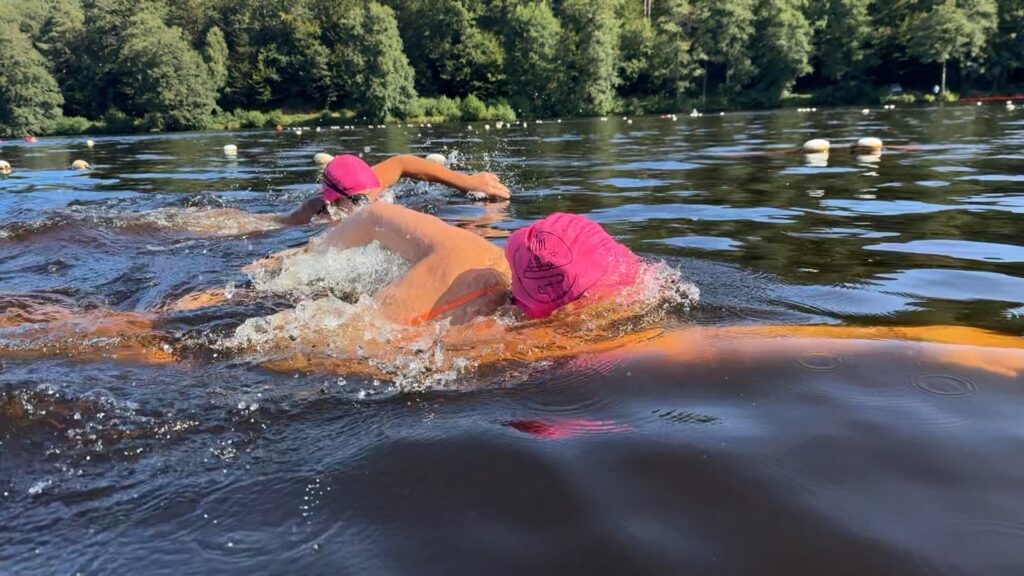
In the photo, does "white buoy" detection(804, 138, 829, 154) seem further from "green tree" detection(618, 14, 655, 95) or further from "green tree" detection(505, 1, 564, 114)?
"green tree" detection(618, 14, 655, 95)

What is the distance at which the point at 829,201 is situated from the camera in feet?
24.1

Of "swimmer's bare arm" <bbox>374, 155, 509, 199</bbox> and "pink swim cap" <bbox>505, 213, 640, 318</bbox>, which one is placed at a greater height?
"swimmer's bare arm" <bbox>374, 155, 509, 199</bbox>

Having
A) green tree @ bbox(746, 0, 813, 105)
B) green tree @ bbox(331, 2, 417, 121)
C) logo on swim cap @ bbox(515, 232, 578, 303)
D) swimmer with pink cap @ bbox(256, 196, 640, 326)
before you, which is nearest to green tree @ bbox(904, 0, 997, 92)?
green tree @ bbox(746, 0, 813, 105)

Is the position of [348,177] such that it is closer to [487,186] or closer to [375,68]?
[487,186]

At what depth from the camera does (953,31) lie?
4525 cm

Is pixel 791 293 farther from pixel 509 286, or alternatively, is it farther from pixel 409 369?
pixel 409 369

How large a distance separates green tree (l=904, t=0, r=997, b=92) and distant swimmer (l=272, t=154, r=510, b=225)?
51265 mm

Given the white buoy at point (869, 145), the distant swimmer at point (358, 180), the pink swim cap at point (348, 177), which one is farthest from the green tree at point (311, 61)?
the pink swim cap at point (348, 177)

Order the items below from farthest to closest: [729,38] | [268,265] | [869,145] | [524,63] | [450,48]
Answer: [450,48], [524,63], [729,38], [869,145], [268,265]

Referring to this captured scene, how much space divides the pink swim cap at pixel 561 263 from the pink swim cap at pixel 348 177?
307cm

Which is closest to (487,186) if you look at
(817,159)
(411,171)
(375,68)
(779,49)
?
(411,171)

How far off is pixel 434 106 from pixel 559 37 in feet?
38.8

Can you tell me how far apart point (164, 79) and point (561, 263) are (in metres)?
54.3

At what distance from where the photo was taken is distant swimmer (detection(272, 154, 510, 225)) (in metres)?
5.94
